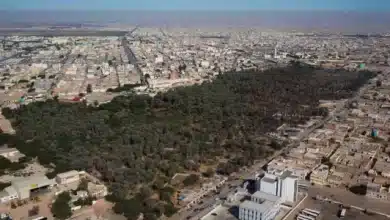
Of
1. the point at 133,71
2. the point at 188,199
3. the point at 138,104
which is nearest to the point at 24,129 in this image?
the point at 138,104

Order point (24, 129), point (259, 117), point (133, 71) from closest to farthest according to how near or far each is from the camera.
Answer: point (24, 129), point (259, 117), point (133, 71)

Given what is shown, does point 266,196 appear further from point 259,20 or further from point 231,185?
point 259,20

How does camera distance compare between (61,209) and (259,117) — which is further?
(259,117)

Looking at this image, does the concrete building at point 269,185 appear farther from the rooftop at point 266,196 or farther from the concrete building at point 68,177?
the concrete building at point 68,177

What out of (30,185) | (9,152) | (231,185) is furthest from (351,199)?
(9,152)

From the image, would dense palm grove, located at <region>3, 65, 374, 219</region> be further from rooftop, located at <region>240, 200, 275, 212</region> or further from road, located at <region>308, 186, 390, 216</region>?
road, located at <region>308, 186, 390, 216</region>

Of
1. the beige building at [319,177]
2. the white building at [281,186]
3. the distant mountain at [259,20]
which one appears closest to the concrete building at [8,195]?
the white building at [281,186]

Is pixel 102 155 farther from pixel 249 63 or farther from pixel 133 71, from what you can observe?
pixel 249 63
